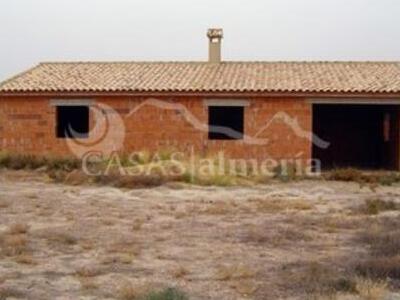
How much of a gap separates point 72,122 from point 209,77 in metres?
5.21

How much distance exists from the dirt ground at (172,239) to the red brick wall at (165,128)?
4938 mm

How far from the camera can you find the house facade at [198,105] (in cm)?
2266

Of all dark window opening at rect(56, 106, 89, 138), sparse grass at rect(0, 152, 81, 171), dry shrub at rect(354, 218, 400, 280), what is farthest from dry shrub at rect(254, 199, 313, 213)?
dark window opening at rect(56, 106, 89, 138)

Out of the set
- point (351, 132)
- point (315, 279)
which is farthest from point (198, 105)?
point (315, 279)

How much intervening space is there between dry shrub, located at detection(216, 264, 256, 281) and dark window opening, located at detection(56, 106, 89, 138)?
632 inches

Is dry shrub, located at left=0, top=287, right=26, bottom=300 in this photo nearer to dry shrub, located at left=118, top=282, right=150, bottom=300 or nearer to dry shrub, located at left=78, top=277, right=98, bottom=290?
dry shrub, located at left=78, top=277, right=98, bottom=290

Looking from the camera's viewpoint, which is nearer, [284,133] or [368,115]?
[284,133]

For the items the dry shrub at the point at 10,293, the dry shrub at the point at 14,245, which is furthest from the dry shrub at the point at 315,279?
the dry shrub at the point at 14,245

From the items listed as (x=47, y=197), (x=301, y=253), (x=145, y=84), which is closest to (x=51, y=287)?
(x=301, y=253)

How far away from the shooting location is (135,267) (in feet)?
28.6

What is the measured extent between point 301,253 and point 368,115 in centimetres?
1938

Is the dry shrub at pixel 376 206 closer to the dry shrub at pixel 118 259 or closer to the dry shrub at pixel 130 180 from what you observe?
the dry shrub at pixel 130 180

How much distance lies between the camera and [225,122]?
1018 inches

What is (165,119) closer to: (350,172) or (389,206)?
(350,172)
